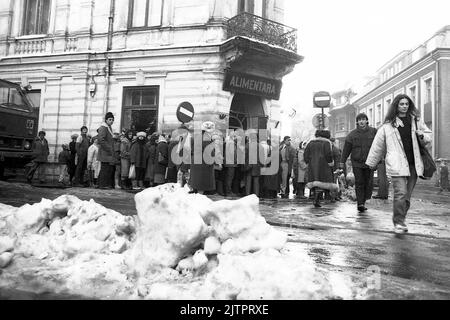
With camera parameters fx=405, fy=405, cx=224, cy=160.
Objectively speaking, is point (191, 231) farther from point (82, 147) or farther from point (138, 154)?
point (82, 147)

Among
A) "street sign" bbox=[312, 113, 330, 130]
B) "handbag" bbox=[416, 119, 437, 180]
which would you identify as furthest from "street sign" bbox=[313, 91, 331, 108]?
"handbag" bbox=[416, 119, 437, 180]

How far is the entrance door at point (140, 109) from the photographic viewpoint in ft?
51.5

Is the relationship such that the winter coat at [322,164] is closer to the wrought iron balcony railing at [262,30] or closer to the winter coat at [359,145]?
the winter coat at [359,145]

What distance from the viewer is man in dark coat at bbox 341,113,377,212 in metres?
8.28

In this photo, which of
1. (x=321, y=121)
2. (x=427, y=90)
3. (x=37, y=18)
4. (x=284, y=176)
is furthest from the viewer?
(x=427, y=90)

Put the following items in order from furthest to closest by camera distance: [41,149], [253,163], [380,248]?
[41,149], [253,163], [380,248]

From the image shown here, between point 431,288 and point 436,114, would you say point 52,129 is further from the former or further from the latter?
point 436,114

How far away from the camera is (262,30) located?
15.4 metres

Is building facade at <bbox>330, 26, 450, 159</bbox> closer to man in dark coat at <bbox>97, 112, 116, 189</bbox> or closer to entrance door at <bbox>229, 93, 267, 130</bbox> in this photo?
entrance door at <bbox>229, 93, 267, 130</bbox>

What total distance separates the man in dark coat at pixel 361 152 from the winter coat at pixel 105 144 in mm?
5859

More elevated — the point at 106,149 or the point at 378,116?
the point at 378,116

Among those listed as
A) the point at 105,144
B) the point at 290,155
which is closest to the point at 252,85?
the point at 290,155

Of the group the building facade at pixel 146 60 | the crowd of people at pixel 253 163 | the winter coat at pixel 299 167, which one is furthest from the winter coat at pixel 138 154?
the winter coat at pixel 299 167

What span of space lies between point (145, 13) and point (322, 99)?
825 centimetres
